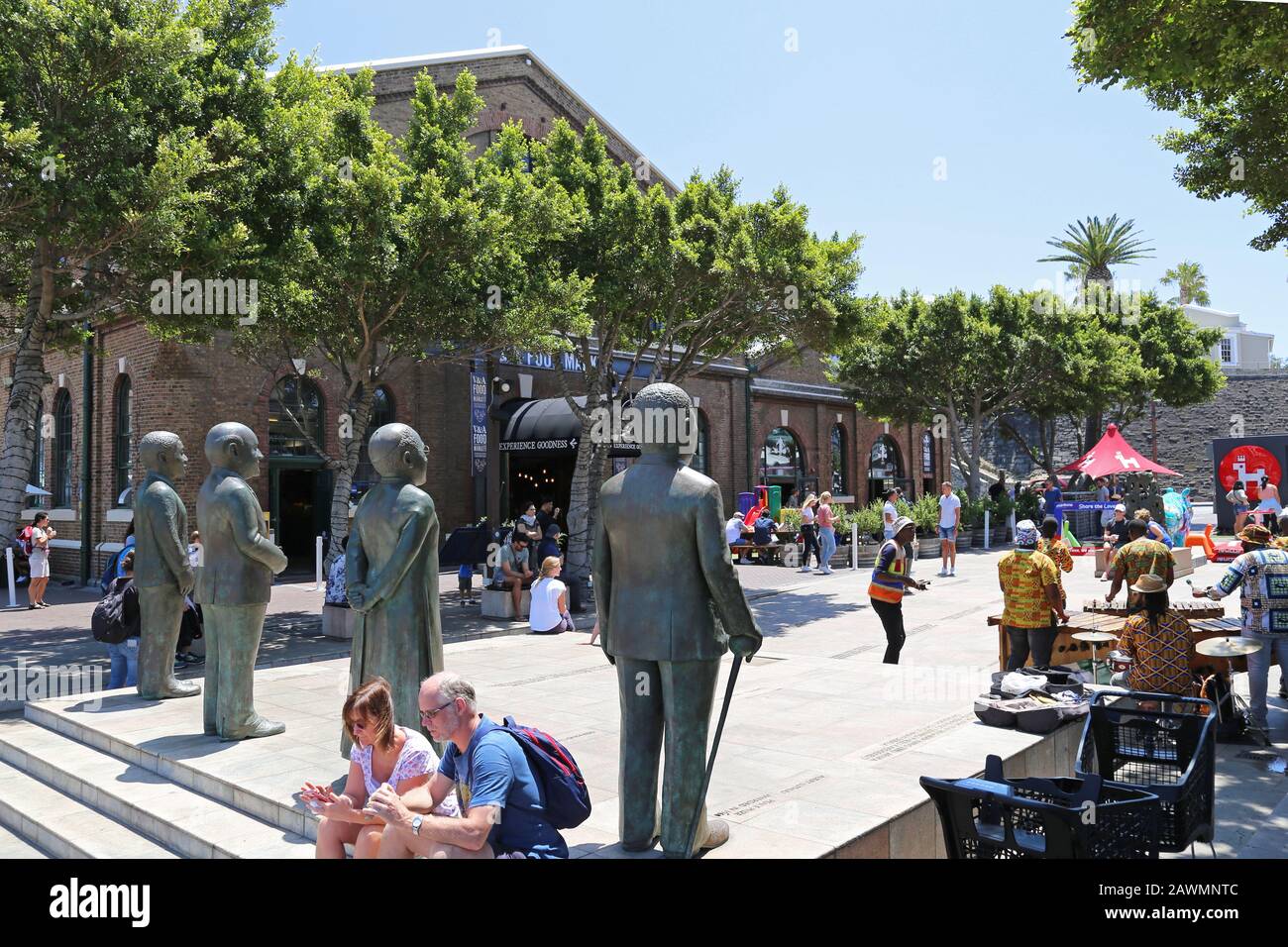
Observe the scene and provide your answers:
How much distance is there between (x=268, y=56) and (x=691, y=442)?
36.3 ft

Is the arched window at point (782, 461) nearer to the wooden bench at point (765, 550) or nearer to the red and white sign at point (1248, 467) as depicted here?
the wooden bench at point (765, 550)

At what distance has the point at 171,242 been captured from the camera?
1005 centimetres

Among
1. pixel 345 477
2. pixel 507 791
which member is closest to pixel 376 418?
pixel 345 477

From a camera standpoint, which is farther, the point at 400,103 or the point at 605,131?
the point at 605,131

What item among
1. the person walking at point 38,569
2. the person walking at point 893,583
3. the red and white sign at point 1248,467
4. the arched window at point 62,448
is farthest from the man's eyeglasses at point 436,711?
the red and white sign at point 1248,467

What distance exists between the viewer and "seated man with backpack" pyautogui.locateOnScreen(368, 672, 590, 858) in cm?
352

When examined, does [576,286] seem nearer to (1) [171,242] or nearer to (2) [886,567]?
(1) [171,242]

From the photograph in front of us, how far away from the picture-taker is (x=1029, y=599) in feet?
27.1

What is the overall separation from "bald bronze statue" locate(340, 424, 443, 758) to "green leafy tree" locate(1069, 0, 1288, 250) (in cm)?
687

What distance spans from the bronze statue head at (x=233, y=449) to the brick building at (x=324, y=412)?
921 cm

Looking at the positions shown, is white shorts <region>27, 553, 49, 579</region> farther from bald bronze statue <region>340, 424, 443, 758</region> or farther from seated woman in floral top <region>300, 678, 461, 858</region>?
seated woman in floral top <region>300, 678, 461, 858</region>

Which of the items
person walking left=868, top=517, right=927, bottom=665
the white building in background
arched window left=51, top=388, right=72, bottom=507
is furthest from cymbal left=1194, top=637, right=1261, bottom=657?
the white building in background

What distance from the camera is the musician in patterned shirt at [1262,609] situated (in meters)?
7.14
